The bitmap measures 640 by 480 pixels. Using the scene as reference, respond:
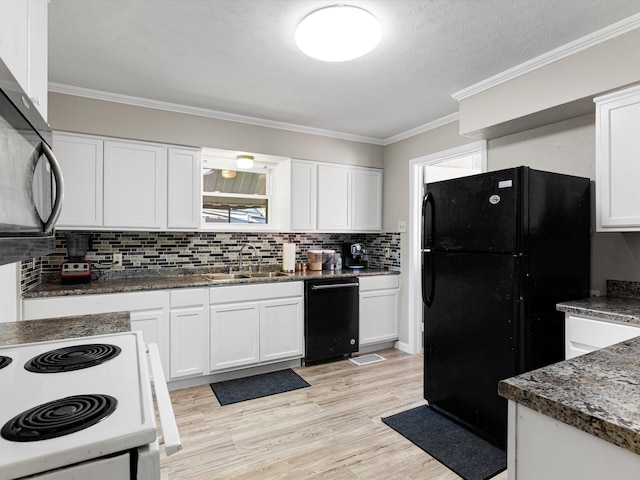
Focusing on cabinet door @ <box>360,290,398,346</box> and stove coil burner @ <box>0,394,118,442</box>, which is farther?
cabinet door @ <box>360,290,398,346</box>

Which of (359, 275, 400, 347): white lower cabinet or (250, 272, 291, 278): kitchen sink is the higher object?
(250, 272, 291, 278): kitchen sink

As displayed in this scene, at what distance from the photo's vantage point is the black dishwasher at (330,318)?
354cm

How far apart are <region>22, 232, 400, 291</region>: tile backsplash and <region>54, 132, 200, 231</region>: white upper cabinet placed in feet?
0.99

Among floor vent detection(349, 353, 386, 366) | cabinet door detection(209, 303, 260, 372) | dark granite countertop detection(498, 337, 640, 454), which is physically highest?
dark granite countertop detection(498, 337, 640, 454)

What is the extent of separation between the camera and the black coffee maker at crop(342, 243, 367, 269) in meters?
4.35

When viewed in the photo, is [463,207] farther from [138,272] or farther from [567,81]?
[138,272]

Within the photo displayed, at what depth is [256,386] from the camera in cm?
311

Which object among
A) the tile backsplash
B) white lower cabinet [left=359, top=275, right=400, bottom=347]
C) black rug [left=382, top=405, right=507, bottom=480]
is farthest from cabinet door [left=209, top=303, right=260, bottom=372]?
black rug [left=382, top=405, right=507, bottom=480]

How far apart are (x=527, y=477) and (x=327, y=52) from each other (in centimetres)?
205

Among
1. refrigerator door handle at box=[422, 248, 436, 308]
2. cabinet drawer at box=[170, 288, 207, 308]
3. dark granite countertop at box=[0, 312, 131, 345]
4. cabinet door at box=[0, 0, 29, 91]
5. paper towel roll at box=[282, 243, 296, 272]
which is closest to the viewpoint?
cabinet door at box=[0, 0, 29, 91]

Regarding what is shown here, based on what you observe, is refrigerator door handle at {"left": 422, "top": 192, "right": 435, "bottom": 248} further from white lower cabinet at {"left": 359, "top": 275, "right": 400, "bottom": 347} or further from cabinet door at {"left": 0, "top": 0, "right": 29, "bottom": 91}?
cabinet door at {"left": 0, "top": 0, "right": 29, "bottom": 91}

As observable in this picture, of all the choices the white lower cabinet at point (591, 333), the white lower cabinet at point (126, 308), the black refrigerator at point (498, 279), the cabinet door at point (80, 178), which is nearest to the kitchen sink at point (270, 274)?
the white lower cabinet at point (126, 308)

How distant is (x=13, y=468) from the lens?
1.90 ft

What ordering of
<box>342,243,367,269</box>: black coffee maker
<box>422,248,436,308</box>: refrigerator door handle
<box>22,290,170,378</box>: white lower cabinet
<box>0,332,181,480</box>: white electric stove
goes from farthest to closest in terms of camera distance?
<box>342,243,367,269</box>: black coffee maker → <box>422,248,436,308</box>: refrigerator door handle → <box>22,290,170,378</box>: white lower cabinet → <box>0,332,181,480</box>: white electric stove
